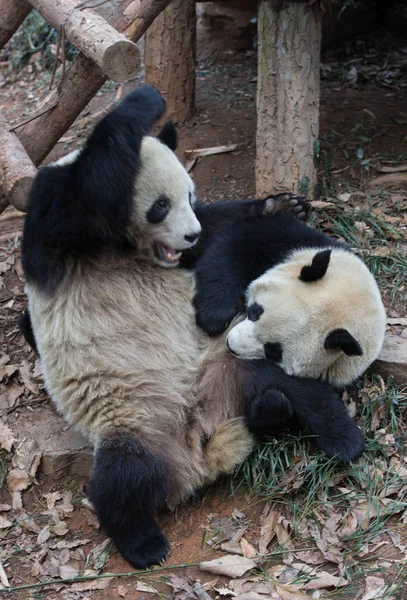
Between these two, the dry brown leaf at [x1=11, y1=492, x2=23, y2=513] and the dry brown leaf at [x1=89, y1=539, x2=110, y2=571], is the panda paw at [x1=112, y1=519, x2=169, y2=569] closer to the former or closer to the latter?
the dry brown leaf at [x1=89, y1=539, x2=110, y2=571]

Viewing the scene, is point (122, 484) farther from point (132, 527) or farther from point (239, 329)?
point (239, 329)

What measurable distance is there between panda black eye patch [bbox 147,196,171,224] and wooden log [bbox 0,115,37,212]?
0.79 meters

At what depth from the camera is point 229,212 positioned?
171 inches

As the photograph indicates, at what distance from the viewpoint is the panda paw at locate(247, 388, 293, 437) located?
3.59 meters

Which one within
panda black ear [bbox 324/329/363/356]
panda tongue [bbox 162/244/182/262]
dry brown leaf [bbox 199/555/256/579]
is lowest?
dry brown leaf [bbox 199/555/256/579]

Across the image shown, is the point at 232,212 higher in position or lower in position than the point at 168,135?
lower

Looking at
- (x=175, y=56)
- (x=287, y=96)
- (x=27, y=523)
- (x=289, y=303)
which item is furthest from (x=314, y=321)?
(x=175, y=56)

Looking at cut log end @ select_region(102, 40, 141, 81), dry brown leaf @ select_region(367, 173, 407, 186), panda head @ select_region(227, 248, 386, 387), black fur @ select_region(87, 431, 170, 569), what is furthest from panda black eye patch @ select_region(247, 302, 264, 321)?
dry brown leaf @ select_region(367, 173, 407, 186)

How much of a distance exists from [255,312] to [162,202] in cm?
79

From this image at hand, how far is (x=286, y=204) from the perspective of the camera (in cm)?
439

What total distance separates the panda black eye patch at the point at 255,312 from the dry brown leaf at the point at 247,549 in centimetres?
117

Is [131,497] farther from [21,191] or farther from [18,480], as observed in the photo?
[21,191]

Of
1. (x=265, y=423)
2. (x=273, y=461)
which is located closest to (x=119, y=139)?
(x=265, y=423)

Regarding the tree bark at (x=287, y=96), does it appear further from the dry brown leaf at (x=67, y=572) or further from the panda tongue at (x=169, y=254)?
the dry brown leaf at (x=67, y=572)
